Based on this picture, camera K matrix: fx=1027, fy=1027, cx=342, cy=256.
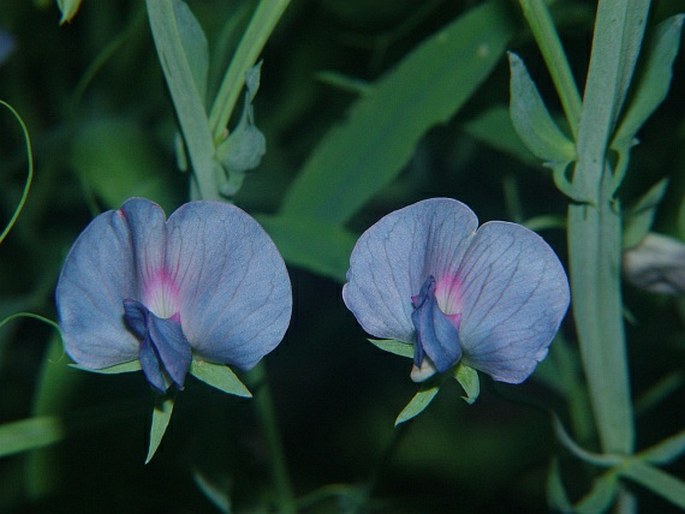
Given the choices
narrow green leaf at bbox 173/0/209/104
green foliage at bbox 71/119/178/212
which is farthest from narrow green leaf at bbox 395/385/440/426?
green foliage at bbox 71/119/178/212

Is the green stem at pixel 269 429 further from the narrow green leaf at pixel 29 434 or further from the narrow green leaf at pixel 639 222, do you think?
the narrow green leaf at pixel 639 222

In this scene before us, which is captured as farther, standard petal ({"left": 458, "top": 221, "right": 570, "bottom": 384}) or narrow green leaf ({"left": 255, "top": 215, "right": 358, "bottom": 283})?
narrow green leaf ({"left": 255, "top": 215, "right": 358, "bottom": 283})

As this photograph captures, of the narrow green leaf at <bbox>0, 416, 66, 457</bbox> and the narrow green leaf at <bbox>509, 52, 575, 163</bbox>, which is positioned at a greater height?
the narrow green leaf at <bbox>509, 52, 575, 163</bbox>

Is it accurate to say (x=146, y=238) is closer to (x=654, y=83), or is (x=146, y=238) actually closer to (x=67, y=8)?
(x=67, y=8)

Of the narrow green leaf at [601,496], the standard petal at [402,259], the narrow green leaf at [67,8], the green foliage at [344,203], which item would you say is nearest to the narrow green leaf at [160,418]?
the green foliage at [344,203]

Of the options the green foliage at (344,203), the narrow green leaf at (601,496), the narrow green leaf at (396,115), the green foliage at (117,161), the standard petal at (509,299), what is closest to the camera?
the standard petal at (509,299)

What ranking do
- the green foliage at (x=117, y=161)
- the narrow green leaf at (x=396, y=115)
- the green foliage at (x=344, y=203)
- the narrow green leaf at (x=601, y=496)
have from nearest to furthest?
the green foliage at (x=344, y=203) → the narrow green leaf at (x=601, y=496) → the narrow green leaf at (x=396, y=115) → the green foliage at (x=117, y=161)

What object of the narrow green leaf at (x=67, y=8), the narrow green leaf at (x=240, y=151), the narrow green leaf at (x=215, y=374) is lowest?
the narrow green leaf at (x=215, y=374)

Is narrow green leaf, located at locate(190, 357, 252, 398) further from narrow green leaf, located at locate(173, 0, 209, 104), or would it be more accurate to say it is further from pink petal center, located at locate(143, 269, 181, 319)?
narrow green leaf, located at locate(173, 0, 209, 104)
